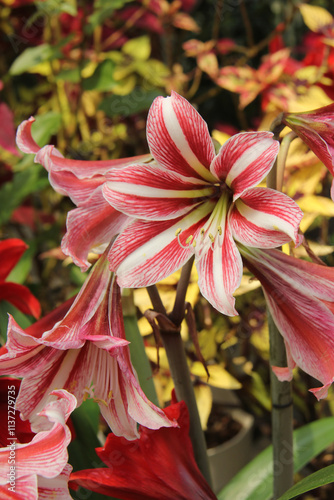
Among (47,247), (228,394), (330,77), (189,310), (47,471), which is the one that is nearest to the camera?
(47,471)

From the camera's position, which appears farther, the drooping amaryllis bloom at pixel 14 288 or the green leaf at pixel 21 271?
the green leaf at pixel 21 271

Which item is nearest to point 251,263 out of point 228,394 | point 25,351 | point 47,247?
point 25,351

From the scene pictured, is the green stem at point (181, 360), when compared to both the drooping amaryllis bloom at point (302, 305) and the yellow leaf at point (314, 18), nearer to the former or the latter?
the drooping amaryllis bloom at point (302, 305)

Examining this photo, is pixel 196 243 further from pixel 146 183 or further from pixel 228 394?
pixel 228 394

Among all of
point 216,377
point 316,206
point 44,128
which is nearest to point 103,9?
point 44,128

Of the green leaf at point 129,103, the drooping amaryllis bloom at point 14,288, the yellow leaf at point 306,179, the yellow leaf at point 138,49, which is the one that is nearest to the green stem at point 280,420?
the drooping amaryllis bloom at point 14,288

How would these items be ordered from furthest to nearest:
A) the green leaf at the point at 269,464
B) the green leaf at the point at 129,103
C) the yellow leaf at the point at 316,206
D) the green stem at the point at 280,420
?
the green leaf at the point at 129,103 → the yellow leaf at the point at 316,206 → the green leaf at the point at 269,464 → the green stem at the point at 280,420

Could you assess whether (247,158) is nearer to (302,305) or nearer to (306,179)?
(302,305)
